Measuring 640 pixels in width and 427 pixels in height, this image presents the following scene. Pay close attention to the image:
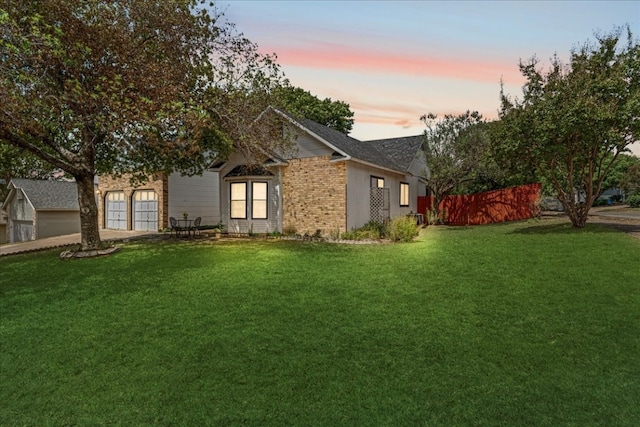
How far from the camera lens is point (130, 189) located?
2366 cm

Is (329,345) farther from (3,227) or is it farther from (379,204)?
(3,227)

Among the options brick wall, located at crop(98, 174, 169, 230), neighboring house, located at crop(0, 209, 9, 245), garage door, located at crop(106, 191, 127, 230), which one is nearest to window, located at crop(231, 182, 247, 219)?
brick wall, located at crop(98, 174, 169, 230)

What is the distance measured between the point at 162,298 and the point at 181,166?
9.87m

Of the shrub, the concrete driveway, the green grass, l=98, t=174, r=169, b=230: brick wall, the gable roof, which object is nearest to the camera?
the green grass

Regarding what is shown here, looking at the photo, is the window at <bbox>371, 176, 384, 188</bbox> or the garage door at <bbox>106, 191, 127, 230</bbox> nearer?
the window at <bbox>371, 176, 384, 188</bbox>

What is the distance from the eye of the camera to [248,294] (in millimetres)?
7281

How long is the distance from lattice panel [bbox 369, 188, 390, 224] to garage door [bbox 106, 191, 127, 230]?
56.2 ft

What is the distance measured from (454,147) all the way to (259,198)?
12830 millimetres

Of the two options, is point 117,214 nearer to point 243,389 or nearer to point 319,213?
point 319,213

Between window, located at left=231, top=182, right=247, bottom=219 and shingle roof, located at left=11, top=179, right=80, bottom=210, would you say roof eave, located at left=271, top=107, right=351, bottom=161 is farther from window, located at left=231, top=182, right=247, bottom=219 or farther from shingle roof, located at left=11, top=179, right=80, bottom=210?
shingle roof, located at left=11, top=179, right=80, bottom=210

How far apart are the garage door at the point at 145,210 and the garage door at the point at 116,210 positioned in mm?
1172

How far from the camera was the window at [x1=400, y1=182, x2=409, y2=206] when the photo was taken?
2188 centimetres

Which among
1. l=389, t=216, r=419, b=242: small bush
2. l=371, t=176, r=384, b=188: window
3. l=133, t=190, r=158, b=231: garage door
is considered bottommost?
l=389, t=216, r=419, b=242: small bush

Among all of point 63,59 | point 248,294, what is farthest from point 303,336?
point 63,59
